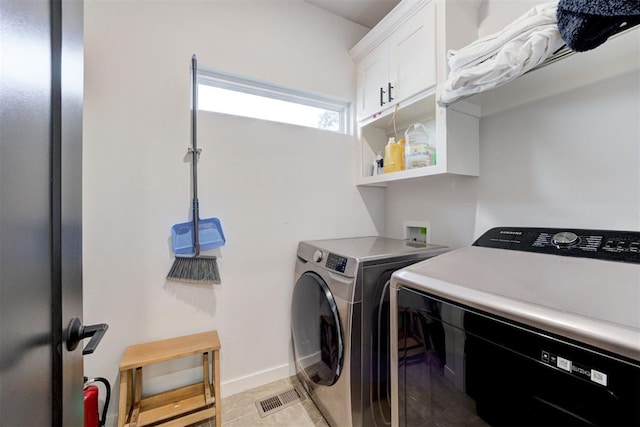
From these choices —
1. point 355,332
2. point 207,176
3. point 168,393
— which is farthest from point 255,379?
point 207,176

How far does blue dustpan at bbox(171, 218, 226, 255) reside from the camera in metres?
1.43

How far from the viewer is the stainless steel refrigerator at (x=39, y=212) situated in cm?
38

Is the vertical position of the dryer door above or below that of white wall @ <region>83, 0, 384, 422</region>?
below

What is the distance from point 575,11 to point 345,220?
150cm

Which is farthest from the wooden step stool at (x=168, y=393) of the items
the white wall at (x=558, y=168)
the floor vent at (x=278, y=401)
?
the white wall at (x=558, y=168)

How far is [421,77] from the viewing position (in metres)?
1.38

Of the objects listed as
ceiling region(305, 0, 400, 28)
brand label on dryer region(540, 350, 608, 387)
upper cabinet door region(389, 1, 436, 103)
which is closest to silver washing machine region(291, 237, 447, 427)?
brand label on dryer region(540, 350, 608, 387)

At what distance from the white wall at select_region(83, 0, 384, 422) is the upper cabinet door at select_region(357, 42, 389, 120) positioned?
A: 14 cm

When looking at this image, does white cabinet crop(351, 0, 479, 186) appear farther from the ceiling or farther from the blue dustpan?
the blue dustpan

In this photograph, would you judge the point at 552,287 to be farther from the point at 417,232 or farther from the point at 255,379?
the point at 255,379

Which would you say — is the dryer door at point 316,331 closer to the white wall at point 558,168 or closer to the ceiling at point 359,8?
the white wall at point 558,168

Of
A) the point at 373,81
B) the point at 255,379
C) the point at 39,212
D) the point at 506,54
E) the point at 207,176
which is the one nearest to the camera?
the point at 39,212

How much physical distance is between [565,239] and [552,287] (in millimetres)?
460

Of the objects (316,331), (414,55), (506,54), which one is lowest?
(316,331)
